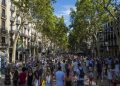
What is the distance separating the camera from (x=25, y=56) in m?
75.7

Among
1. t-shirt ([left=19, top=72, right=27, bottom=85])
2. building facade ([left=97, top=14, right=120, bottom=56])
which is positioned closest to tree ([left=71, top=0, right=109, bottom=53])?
building facade ([left=97, top=14, right=120, bottom=56])

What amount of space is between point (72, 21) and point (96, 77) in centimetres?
4638

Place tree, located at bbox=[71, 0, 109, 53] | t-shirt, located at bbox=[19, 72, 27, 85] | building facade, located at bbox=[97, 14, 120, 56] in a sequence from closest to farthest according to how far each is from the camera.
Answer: t-shirt, located at bbox=[19, 72, 27, 85] → tree, located at bbox=[71, 0, 109, 53] → building facade, located at bbox=[97, 14, 120, 56]

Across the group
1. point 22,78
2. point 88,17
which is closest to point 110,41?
point 88,17

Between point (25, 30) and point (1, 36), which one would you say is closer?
point (1, 36)

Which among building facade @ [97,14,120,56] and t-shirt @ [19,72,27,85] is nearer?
t-shirt @ [19,72,27,85]

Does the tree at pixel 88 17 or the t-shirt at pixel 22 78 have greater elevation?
the tree at pixel 88 17

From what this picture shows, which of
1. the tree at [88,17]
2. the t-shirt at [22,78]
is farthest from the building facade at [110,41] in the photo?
the t-shirt at [22,78]

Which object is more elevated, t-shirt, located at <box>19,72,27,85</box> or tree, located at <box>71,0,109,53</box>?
tree, located at <box>71,0,109,53</box>

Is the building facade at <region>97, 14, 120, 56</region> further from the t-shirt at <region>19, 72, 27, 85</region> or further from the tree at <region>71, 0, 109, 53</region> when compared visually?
the t-shirt at <region>19, 72, 27, 85</region>

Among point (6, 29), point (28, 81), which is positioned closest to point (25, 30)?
point (6, 29)

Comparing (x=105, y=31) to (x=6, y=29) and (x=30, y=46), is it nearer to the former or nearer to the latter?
(x=30, y=46)

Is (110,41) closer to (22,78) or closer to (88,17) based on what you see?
(88,17)

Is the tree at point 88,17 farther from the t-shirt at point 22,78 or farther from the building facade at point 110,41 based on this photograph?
the t-shirt at point 22,78
